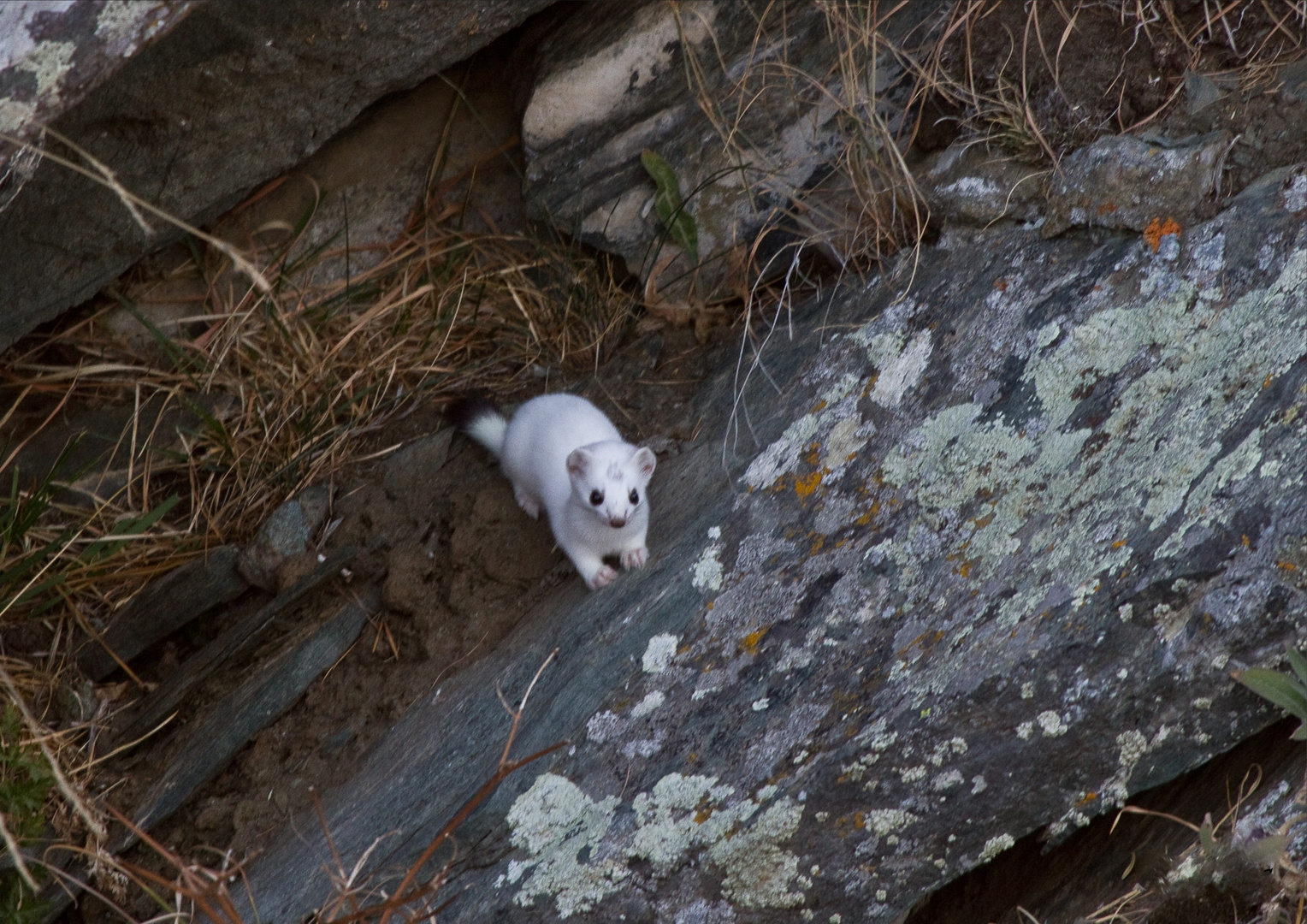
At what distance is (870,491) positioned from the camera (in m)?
2.94

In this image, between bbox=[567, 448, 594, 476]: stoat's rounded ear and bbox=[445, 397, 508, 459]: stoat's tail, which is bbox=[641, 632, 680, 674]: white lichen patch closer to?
bbox=[567, 448, 594, 476]: stoat's rounded ear

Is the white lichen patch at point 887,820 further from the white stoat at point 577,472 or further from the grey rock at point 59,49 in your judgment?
the grey rock at point 59,49

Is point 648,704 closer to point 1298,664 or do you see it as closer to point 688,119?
point 1298,664

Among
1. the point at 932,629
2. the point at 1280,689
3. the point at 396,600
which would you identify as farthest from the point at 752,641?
the point at 396,600

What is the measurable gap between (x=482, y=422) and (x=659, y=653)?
4.60 feet

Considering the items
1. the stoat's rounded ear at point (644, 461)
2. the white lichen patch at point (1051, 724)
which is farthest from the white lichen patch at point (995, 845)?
the stoat's rounded ear at point (644, 461)

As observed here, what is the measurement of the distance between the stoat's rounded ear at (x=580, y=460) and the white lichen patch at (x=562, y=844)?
102cm

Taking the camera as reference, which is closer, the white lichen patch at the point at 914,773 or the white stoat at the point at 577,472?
the white lichen patch at the point at 914,773

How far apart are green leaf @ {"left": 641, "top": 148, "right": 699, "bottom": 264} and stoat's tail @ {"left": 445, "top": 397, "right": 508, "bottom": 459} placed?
3.22ft

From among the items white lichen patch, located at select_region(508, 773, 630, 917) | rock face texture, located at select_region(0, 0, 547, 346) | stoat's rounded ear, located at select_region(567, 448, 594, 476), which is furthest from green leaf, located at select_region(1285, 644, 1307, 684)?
rock face texture, located at select_region(0, 0, 547, 346)

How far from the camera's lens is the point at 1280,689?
2264 millimetres

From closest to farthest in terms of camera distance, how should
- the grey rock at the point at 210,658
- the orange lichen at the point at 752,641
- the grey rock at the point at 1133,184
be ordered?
the orange lichen at the point at 752,641
the grey rock at the point at 1133,184
the grey rock at the point at 210,658

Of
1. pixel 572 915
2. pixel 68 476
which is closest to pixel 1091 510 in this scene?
pixel 572 915

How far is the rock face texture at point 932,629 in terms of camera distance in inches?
96.5
